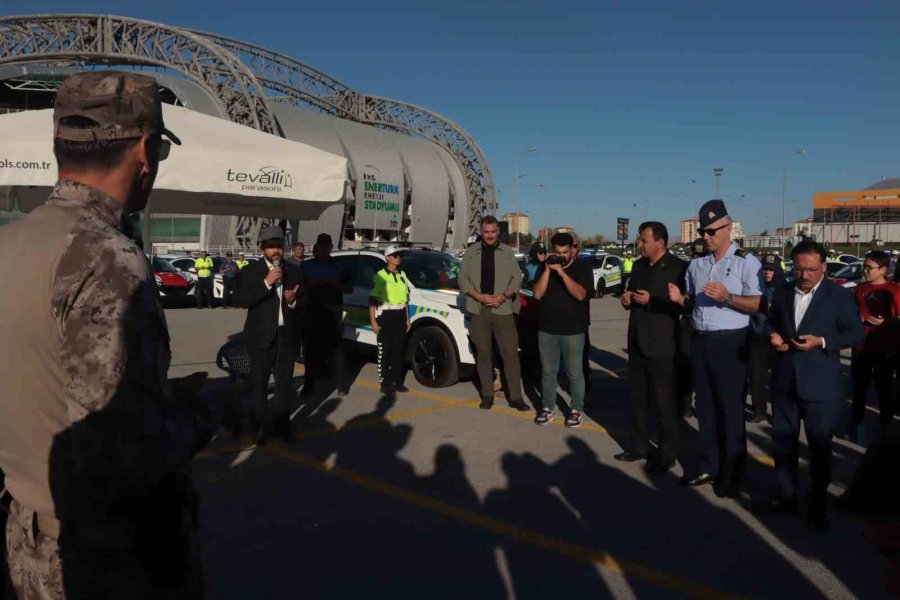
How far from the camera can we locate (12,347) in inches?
60.7

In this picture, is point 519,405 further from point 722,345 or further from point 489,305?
point 722,345

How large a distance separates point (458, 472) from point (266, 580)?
2.16m

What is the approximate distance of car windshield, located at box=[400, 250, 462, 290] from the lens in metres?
9.83

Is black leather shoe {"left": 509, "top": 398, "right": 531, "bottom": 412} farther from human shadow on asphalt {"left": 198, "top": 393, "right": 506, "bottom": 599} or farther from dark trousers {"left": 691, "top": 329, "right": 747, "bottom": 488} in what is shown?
dark trousers {"left": 691, "top": 329, "right": 747, "bottom": 488}

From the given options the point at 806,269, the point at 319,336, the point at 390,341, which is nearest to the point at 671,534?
the point at 806,269

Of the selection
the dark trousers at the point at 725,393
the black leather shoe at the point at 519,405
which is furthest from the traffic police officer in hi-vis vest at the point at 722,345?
the black leather shoe at the point at 519,405

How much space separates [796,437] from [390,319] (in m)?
5.08

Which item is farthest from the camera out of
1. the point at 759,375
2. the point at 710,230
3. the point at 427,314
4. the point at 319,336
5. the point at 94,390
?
the point at 427,314

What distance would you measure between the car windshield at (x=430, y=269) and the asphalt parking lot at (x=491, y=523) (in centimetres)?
290

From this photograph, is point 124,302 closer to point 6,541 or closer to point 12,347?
point 12,347

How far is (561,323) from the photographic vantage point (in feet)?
Answer: 23.3

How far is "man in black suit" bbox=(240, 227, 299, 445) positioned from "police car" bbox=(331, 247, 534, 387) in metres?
2.70

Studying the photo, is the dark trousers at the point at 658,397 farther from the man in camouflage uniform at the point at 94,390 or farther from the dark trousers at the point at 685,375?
the man in camouflage uniform at the point at 94,390

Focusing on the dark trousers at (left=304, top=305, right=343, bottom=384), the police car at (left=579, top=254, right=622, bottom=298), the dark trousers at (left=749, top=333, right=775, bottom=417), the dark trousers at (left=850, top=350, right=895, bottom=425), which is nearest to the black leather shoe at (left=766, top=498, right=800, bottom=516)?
the dark trousers at (left=850, top=350, right=895, bottom=425)
